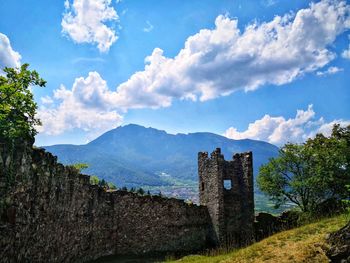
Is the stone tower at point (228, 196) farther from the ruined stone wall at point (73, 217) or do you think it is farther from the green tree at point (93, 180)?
the green tree at point (93, 180)

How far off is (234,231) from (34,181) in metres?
24.3

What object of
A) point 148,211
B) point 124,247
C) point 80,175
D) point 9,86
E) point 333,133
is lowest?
point 124,247

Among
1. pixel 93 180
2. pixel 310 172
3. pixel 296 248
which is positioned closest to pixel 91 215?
pixel 93 180

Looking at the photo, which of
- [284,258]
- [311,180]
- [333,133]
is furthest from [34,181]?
[333,133]

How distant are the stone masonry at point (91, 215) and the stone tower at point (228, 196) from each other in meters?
0.10

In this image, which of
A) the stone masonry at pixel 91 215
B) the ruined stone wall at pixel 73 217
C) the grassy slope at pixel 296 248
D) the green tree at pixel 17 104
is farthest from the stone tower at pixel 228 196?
the green tree at pixel 17 104

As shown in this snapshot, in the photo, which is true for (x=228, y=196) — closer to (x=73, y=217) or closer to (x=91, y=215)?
(x=91, y=215)

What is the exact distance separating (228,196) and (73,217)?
18.5 metres

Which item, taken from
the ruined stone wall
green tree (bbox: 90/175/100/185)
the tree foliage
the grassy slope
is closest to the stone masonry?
the ruined stone wall

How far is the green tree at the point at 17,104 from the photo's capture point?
43.7 ft

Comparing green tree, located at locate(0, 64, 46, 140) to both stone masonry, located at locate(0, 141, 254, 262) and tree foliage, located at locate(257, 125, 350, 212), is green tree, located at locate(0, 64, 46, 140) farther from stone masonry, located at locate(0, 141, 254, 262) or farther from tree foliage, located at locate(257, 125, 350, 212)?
tree foliage, located at locate(257, 125, 350, 212)

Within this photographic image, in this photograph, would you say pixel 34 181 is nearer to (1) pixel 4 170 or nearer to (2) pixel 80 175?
(1) pixel 4 170

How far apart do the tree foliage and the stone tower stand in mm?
2852

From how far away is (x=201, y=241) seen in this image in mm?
34094
